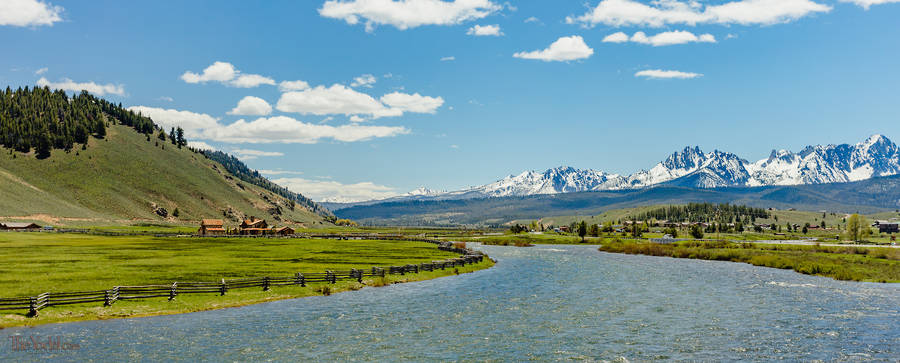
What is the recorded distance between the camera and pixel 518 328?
38500mm

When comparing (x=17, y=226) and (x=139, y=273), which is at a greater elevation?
(x=17, y=226)

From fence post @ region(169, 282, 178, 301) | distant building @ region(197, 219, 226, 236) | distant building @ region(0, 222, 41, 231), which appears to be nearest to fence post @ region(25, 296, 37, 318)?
fence post @ region(169, 282, 178, 301)

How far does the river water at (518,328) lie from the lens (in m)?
31.2

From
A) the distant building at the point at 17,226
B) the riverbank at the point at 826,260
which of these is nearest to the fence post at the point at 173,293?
the riverbank at the point at 826,260

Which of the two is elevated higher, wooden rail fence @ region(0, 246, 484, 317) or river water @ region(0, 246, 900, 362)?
wooden rail fence @ region(0, 246, 484, 317)

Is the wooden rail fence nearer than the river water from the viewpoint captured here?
No

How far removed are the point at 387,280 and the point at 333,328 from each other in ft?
80.0

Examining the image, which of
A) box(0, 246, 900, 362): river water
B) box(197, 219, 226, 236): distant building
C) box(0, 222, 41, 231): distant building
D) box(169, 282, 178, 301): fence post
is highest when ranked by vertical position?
box(0, 222, 41, 231): distant building

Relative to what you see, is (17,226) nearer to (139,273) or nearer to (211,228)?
(211,228)

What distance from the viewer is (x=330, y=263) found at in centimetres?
8138

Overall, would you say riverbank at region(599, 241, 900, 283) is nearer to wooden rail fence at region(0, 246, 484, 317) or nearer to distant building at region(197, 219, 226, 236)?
wooden rail fence at region(0, 246, 484, 317)

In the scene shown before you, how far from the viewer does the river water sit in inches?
1227

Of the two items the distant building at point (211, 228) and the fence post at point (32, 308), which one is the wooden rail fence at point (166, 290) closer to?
the fence post at point (32, 308)

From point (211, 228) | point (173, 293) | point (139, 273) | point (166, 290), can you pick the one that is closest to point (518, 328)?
point (173, 293)
